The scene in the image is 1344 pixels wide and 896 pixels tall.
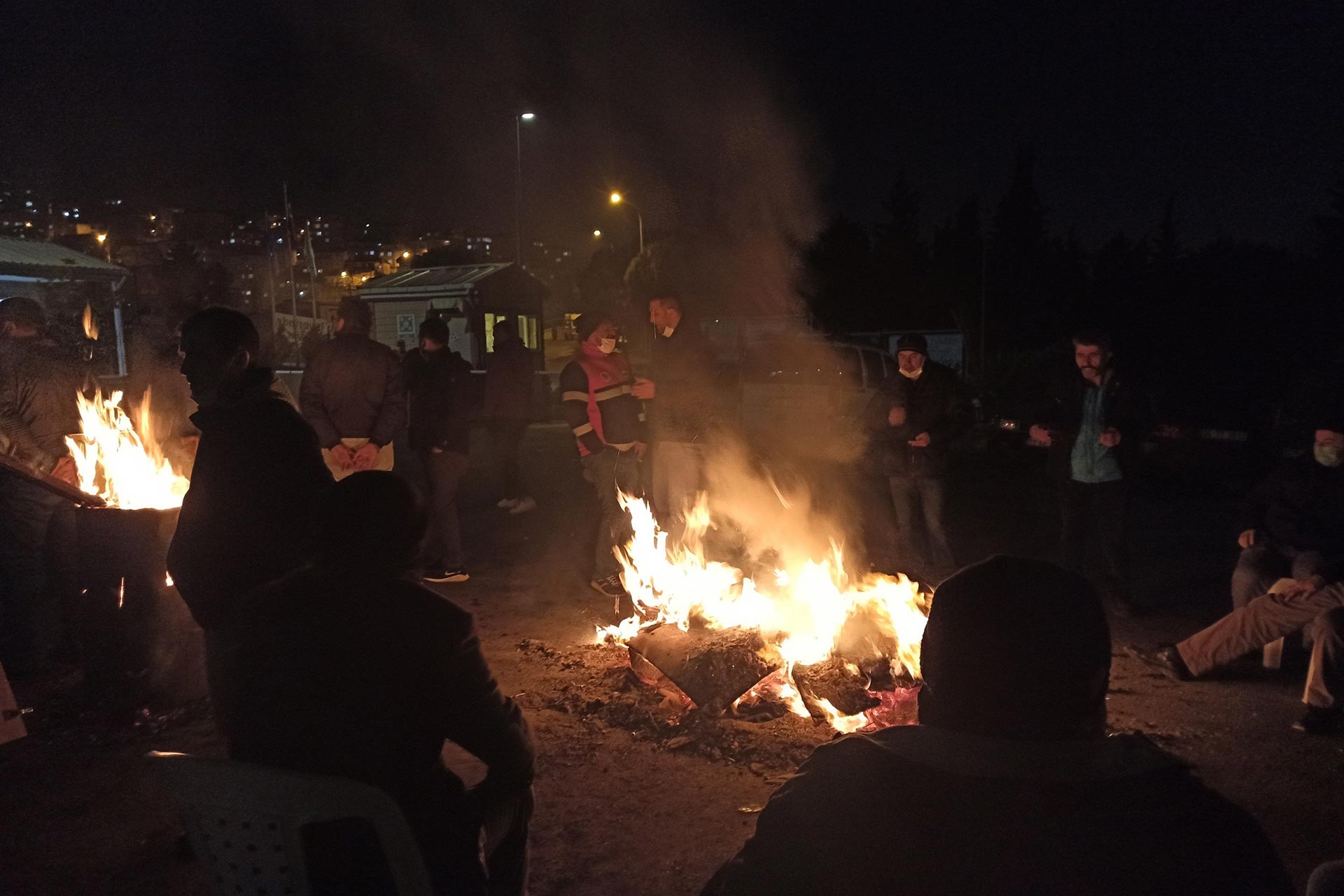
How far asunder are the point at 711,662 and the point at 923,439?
3090 millimetres

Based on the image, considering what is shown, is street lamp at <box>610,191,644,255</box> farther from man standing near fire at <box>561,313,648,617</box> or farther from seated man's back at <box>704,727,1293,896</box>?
seated man's back at <box>704,727,1293,896</box>

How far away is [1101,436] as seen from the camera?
20.6 ft

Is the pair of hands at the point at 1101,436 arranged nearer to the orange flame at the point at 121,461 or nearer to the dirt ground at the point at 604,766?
the dirt ground at the point at 604,766

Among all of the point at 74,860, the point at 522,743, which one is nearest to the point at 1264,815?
the point at 522,743

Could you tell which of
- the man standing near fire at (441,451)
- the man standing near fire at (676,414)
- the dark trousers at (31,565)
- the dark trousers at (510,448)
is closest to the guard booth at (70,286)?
the dark trousers at (510,448)

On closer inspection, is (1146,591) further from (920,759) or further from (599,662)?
(920,759)

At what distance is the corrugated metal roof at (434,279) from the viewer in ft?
85.5

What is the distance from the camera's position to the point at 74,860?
3596 mm

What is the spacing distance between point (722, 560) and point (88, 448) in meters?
4.33

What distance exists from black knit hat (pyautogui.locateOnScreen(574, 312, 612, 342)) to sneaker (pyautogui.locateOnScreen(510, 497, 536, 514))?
389 cm

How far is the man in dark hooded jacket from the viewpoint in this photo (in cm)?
325

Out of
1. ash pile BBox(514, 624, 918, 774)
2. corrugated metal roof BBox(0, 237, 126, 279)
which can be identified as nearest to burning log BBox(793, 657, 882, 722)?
ash pile BBox(514, 624, 918, 774)

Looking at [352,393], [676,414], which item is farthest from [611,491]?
[352,393]

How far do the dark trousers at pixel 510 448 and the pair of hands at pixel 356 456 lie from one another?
3609mm
